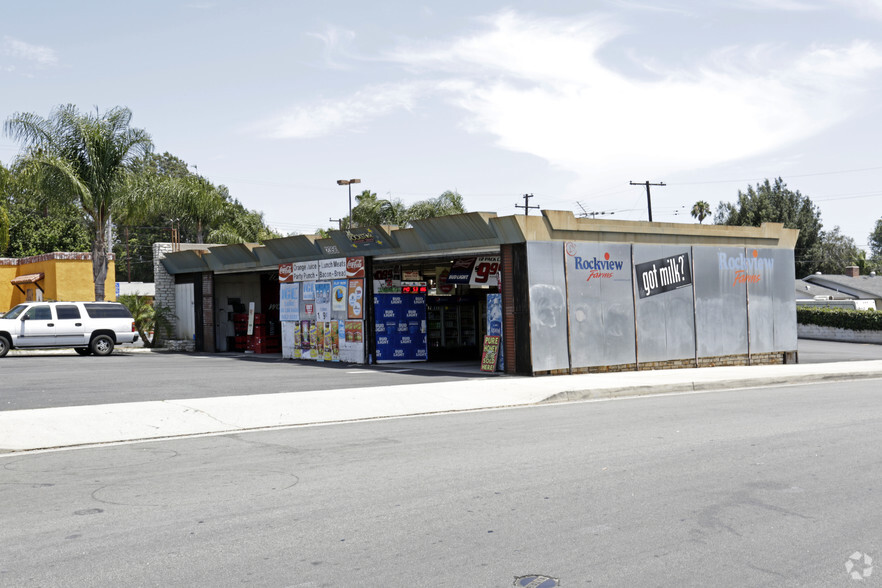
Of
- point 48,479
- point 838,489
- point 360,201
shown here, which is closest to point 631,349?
point 838,489

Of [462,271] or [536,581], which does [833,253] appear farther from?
[536,581]

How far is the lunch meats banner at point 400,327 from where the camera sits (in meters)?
24.0

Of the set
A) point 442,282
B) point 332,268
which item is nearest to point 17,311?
point 332,268

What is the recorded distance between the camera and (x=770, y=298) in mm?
25141

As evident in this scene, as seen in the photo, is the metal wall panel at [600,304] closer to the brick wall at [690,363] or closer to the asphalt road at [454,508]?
the brick wall at [690,363]

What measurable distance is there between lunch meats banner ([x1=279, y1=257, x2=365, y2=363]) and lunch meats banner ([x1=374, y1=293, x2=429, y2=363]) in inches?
21.9

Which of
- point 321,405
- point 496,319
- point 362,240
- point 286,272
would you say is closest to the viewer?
point 321,405

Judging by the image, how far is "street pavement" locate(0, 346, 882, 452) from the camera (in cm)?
1132

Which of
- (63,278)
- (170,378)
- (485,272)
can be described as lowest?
(170,378)

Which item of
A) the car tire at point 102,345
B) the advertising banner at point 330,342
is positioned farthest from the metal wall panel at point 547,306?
the car tire at point 102,345

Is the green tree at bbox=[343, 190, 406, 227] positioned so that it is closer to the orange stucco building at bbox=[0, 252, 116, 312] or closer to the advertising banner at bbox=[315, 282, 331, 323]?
the orange stucco building at bbox=[0, 252, 116, 312]

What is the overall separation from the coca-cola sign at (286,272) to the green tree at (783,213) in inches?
2173

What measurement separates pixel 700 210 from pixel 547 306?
201 feet

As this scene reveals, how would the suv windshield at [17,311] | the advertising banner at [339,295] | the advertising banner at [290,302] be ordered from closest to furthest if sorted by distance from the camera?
the advertising banner at [339,295], the advertising banner at [290,302], the suv windshield at [17,311]
